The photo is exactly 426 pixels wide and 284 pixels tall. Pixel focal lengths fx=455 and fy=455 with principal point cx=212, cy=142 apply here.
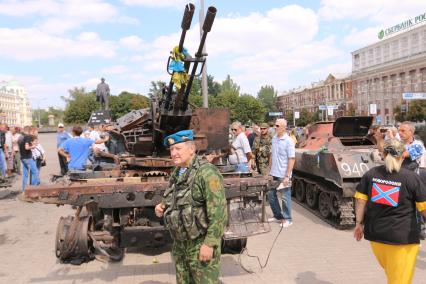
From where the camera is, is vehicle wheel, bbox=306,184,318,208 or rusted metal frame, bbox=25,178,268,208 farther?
vehicle wheel, bbox=306,184,318,208

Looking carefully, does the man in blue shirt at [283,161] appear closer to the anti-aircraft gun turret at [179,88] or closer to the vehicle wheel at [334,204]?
the vehicle wheel at [334,204]

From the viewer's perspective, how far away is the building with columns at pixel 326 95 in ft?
318

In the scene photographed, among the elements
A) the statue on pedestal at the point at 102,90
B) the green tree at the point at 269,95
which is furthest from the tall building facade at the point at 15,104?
the statue on pedestal at the point at 102,90

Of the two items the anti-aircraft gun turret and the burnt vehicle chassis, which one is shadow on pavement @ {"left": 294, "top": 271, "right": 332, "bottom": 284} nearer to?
the burnt vehicle chassis

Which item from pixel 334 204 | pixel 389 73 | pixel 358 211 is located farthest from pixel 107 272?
pixel 389 73

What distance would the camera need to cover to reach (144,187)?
5.09 m

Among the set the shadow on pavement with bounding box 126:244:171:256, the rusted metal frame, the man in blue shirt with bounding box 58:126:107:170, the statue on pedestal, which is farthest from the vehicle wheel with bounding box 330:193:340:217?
the statue on pedestal

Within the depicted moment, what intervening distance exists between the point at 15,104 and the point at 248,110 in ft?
335

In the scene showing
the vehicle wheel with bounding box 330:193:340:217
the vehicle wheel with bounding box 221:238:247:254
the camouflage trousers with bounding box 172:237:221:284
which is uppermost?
the camouflage trousers with bounding box 172:237:221:284

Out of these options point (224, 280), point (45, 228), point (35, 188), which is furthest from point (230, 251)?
point (45, 228)

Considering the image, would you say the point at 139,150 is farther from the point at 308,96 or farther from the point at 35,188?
the point at 308,96

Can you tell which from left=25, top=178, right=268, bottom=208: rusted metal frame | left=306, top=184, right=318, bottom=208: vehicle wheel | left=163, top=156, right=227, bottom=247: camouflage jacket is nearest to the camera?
left=163, top=156, right=227, bottom=247: camouflage jacket

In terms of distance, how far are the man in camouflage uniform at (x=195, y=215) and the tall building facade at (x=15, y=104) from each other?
123175 millimetres

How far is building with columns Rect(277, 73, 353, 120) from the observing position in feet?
318
